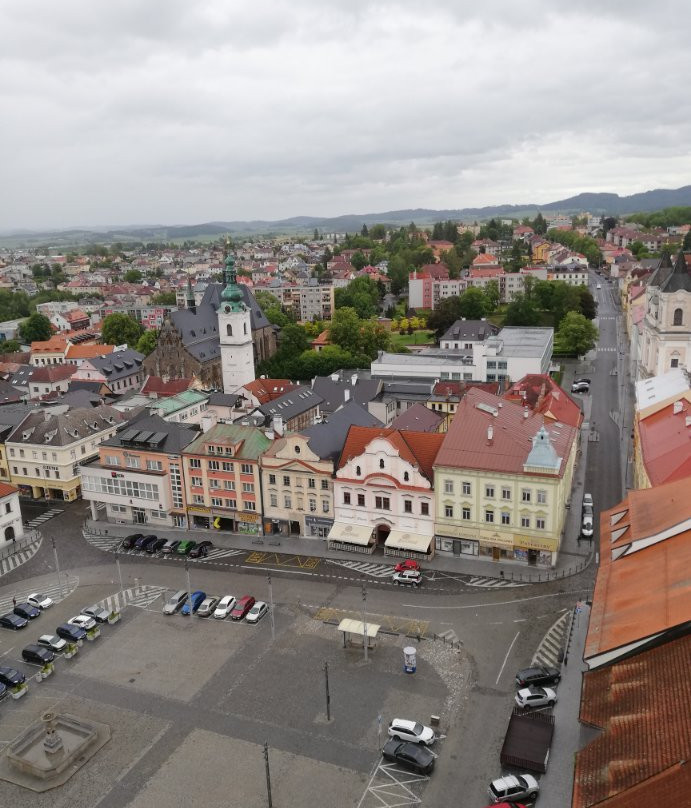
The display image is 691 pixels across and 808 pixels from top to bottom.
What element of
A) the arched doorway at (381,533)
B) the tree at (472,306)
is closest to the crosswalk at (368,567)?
the arched doorway at (381,533)

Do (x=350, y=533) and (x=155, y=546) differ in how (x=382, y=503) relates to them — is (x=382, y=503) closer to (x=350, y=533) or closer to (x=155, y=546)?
(x=350, y=533)

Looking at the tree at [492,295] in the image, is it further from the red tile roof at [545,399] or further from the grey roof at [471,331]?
the red tile roof at [545,399]

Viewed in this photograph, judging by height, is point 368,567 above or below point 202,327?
below

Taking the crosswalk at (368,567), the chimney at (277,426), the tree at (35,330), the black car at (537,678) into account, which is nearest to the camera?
the black car at (537,678)

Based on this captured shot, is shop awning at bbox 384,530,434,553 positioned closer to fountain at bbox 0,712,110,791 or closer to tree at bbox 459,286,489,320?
fountain at bbox 0,712,110,791

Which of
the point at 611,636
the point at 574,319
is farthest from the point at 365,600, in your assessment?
the point at 574,319

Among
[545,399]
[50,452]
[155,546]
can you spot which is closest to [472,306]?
[545,399]

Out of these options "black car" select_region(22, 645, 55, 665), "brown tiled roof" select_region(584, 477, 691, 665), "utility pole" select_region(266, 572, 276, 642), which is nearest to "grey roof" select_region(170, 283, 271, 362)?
"utility pole" select_region(266, 572, 276, 642)
